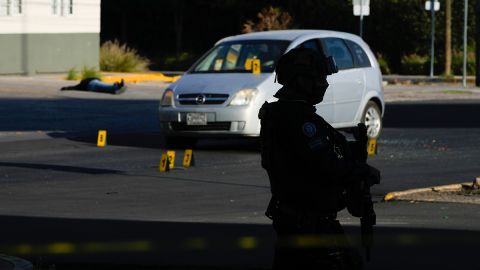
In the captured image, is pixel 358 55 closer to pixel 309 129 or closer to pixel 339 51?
pixel 339 51

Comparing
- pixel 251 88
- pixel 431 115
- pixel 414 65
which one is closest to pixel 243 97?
pixel 251 88

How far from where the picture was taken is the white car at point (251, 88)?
18359 millimetres

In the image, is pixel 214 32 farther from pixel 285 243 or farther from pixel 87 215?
pixel 285 243

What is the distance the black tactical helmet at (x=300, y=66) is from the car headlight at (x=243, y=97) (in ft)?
40.0

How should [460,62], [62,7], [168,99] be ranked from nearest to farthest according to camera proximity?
[168,99] < [62,7] < [460,62]

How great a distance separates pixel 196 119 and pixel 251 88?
0.85 metres

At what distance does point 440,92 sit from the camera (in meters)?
35.0

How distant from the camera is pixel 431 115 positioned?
26.2 m

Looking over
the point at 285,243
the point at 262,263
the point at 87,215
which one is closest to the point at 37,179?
the point at 87,215

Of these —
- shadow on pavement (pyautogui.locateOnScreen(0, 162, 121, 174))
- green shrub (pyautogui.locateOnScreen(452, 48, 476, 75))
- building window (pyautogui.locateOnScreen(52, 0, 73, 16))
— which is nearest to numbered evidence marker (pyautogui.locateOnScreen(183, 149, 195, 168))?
shadow on pavement (pyautogui.locateOnScreen(0, 162, 121, 174))

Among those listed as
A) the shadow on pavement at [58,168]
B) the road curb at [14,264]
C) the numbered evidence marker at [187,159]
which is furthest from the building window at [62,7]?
the road curb at [14,264]

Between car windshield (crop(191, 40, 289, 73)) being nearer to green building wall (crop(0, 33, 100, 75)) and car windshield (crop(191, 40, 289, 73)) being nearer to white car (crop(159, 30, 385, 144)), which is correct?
white car (crop(159, 30, 385, 144))

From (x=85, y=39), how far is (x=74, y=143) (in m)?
20.5

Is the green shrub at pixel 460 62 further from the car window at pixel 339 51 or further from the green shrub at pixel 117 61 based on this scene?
the car window at pixel 339 51
